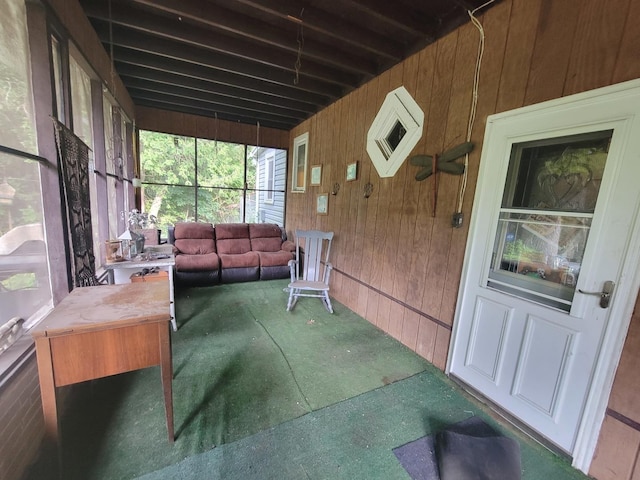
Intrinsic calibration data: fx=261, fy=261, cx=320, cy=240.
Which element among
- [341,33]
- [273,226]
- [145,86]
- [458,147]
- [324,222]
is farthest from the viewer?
[273,226]

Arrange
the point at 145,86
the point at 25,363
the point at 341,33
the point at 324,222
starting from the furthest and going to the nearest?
1. the point at 324,222
2. the point at 145,86
3. the point at 341,33
4. the point at 25,363

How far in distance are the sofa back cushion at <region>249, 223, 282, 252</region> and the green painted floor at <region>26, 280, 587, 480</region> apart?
7.18ft

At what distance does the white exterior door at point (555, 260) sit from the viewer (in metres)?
1.29

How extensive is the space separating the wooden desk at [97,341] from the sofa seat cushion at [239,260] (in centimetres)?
262

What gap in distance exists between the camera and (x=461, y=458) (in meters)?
1.31

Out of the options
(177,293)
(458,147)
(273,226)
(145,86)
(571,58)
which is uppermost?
(145,86)

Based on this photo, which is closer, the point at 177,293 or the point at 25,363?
the point at 25,363

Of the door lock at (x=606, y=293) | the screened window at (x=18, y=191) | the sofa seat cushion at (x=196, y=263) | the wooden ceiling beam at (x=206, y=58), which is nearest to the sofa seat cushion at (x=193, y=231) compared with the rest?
the sofa seat cushion at (x=196, y=263)

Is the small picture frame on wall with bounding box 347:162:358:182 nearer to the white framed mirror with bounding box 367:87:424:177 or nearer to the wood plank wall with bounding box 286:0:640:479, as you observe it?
the wood plank wall with bounding box 286:0:640:479

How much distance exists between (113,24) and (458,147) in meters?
3.19

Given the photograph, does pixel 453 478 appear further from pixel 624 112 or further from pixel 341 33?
pixel 341 33

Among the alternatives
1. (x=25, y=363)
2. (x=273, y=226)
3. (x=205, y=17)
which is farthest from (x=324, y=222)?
(x=25, y=363)

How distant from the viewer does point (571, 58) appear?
1.42m

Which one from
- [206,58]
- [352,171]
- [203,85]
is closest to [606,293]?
[352,171]
